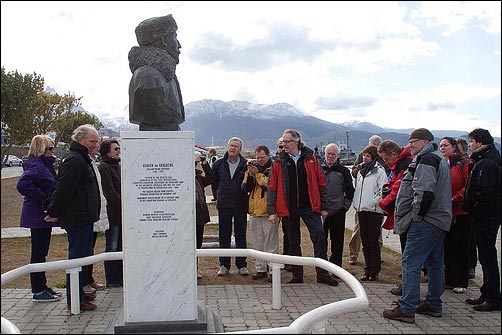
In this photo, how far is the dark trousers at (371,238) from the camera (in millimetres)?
6656

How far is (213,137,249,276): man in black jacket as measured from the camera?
269 inches

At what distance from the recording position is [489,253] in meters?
5.23

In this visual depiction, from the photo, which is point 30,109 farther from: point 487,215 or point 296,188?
point 487,215

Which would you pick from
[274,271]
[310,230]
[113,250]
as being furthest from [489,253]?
[113,250]

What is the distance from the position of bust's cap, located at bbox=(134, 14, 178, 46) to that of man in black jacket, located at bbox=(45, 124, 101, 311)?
1.44 meters

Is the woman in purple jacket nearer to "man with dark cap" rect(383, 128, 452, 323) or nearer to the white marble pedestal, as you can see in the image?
the white marble pedestal

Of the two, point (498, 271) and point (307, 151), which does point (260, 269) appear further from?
point (498, 271)

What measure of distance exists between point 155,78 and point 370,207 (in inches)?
141

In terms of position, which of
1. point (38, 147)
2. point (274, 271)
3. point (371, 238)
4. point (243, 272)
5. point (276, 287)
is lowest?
point (243, 272)

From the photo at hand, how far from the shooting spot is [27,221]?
5.49 meters

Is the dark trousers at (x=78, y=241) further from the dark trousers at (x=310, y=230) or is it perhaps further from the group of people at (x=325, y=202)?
the dark trousers at (x=310, y=230)

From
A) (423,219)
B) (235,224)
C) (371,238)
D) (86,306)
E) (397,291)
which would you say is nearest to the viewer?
(423,219)

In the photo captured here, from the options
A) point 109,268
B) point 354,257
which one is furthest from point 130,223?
point 354,257

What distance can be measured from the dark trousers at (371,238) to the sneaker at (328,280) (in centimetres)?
57
